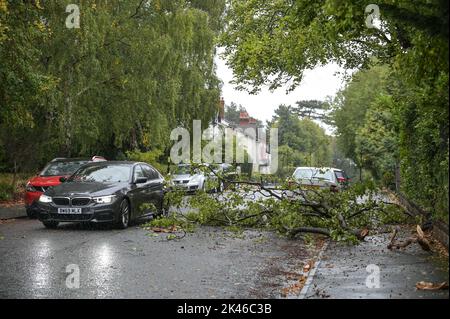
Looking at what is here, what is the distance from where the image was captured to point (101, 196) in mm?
13062

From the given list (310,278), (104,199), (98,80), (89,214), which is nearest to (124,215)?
(104,199)

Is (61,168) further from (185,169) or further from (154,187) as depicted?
(185,169)

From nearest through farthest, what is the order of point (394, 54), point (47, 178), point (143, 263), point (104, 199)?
point (143, 263), point (394, 54), point (104, 199), point (47, 178)

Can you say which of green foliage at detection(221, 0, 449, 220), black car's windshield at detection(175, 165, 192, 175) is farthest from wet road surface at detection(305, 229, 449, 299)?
black car's windshield at detection(175, 165, 192, 175)

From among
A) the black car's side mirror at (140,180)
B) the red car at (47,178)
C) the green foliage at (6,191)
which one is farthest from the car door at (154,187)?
the green foliage at (6,191)

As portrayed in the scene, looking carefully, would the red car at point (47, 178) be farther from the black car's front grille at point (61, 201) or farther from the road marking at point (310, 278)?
the road marking at point (310, 278)

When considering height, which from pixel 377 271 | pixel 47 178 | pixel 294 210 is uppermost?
pixel 47 178

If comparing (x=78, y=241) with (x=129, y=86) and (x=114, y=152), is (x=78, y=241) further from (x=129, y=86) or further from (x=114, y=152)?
(x=114, y=152)

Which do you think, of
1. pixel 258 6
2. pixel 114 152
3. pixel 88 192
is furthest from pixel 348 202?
pixel 114 152

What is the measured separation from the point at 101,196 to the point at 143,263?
4.30 metres

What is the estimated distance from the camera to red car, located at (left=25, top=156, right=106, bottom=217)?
16125mm

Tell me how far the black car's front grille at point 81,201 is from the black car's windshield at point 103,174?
1127 mm

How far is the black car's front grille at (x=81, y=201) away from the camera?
42.5ft
